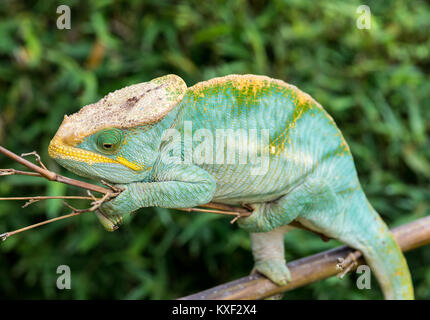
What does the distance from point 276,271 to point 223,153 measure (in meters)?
0.51

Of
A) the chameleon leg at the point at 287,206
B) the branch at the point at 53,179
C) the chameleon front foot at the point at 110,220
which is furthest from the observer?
the chameleon leg at the point at 287,206

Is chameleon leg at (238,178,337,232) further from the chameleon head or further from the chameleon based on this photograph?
the chameleon head

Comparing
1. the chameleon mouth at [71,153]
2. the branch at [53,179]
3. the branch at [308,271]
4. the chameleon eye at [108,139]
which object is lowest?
the branch at [308,271]

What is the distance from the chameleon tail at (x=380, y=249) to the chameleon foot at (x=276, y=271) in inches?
7.8

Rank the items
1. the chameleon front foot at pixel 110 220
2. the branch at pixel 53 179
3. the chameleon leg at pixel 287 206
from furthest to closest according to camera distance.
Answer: the chameleon leg at pixel 287 206 < the chameleon front foot at pixel 110 220 < the branch at pixel 53 179

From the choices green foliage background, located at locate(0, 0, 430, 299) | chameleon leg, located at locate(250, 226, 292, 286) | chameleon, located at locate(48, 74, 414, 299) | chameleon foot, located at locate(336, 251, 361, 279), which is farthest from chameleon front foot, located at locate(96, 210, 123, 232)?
green foliage background, located at locate(0, 0, 430, 299)

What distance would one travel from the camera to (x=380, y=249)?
1577 millimetres

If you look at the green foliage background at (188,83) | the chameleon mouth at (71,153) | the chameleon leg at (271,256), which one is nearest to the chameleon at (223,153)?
the chameleon mouth at (71,153)

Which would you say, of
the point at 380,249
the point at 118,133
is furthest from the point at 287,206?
the point at 118,133

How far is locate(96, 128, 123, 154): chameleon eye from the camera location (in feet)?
3.57

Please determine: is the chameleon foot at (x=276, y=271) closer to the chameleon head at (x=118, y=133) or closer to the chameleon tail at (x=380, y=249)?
the chameleon tail at (x=380, y=249)

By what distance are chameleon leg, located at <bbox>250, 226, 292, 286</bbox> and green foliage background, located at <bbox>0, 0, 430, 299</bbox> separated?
1.28 meters

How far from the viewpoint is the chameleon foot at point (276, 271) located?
1.57 metres

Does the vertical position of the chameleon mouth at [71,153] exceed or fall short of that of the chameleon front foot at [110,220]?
it exceeds it
